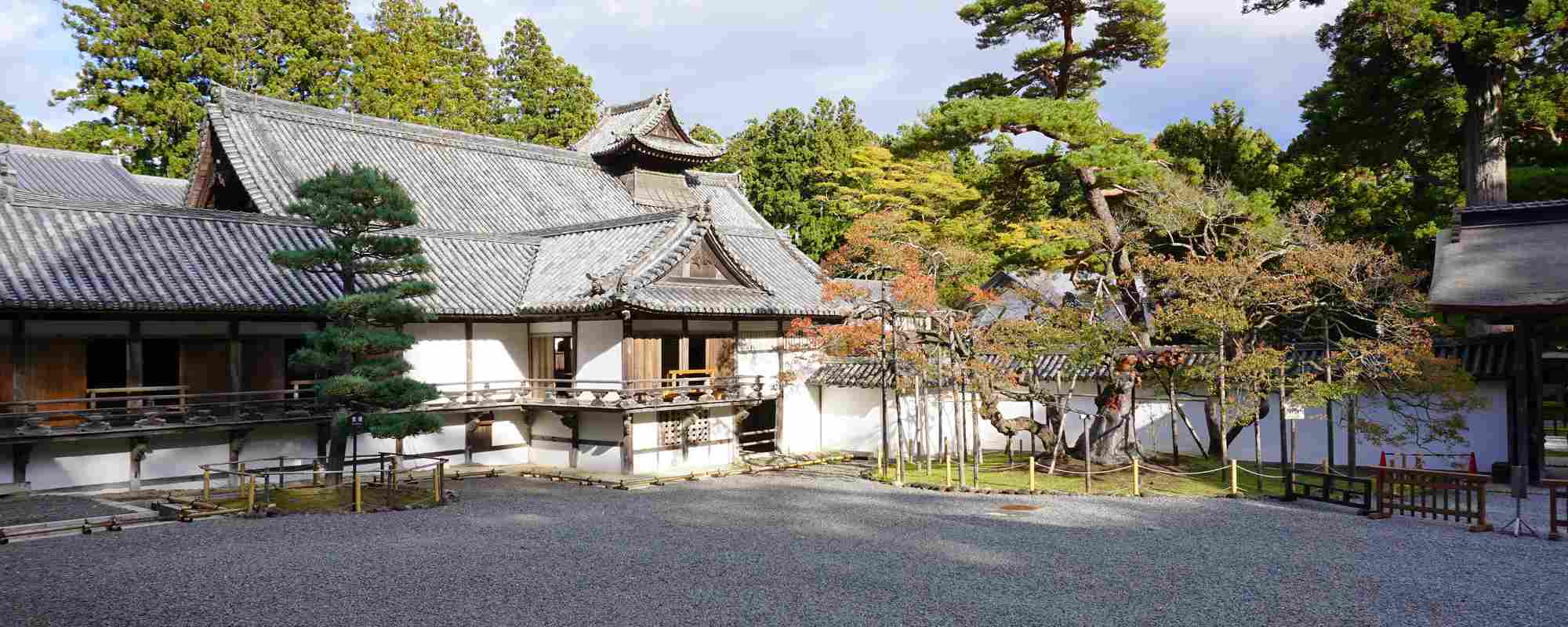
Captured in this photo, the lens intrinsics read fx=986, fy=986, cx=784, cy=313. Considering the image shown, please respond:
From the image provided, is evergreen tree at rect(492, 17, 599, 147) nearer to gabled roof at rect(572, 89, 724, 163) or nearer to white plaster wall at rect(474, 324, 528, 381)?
gabled roof at rect(572, 89, 724, 163)

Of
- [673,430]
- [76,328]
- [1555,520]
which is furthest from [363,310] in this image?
[1555,520]

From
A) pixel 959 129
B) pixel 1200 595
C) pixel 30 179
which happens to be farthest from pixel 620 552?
pixel 30 179

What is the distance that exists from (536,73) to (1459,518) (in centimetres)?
4502

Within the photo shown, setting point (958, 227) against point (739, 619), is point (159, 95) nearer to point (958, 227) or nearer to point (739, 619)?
point (958, 227)

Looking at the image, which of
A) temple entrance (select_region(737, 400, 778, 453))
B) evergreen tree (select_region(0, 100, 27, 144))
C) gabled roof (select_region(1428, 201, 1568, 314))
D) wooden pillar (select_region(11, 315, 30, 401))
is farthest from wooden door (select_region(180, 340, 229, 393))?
evergreen tree (select_region(0, 100, 27, 144))

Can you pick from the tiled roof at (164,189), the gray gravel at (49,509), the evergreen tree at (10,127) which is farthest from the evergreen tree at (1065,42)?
the evergreen tree at (10,127)

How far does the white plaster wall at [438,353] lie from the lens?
22125 millimetres

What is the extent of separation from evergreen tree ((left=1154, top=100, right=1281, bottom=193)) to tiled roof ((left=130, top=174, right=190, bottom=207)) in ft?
110

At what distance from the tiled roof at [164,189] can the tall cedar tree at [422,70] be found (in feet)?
29.0

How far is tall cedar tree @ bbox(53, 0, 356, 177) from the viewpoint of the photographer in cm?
3691

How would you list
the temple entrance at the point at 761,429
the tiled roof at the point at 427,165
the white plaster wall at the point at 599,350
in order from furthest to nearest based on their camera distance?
1. the temple entrance at the point at 761,429
2. the tiled roof at the point at 427,165
3. the white plaster wall at the point at 599,350

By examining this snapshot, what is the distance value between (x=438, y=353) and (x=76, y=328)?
6836 millimetres

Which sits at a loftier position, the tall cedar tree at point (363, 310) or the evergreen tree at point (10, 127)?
the evergreen tree at point (10, 127)

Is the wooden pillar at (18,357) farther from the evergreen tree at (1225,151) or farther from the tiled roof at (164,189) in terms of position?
the evergreen tree at (1225,151)
